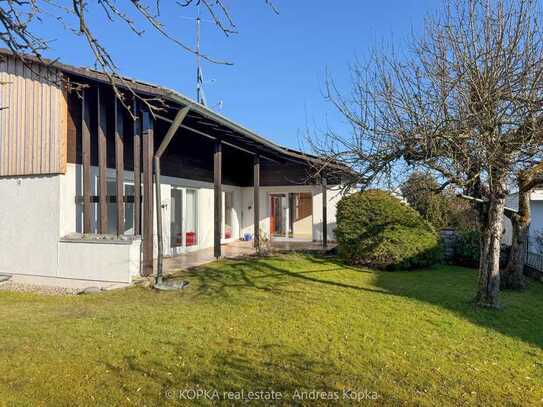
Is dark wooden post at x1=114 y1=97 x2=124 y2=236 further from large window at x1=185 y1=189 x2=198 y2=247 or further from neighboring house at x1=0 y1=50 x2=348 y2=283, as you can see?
large window at x1=185 y1=189 x2=198 y2=247

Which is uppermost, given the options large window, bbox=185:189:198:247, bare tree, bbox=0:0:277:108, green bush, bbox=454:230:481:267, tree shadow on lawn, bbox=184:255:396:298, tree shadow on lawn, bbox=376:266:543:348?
bare tree, bbox=0:0:277:108

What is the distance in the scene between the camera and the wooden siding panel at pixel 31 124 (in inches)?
355

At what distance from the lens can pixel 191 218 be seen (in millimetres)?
14250

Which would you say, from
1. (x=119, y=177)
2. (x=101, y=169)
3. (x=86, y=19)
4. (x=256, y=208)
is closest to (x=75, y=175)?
(x=101, y=169)

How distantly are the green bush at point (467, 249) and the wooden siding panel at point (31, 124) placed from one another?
11.2m

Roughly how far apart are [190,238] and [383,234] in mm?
6831

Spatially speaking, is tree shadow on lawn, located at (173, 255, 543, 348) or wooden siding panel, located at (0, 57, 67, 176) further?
wooden siding panel, located at (0, 57, 67, 176)

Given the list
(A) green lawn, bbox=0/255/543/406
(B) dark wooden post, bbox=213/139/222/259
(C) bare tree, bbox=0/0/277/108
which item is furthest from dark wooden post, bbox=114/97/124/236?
(C) bare tree, bbox=0/0/277/108

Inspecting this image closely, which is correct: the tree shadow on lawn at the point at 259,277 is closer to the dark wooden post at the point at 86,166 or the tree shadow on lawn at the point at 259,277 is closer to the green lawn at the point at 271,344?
the green lawn at the point at 271,344

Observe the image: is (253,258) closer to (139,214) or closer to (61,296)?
(139,214)

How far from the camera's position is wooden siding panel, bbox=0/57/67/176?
902 cm

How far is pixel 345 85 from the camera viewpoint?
23.7 ft

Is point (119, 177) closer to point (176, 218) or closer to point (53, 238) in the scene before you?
point (53, 238)

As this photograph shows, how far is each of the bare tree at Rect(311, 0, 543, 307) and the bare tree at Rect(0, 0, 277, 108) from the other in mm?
3666
